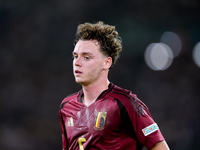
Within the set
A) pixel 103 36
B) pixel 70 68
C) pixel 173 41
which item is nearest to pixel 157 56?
pixel 173 41

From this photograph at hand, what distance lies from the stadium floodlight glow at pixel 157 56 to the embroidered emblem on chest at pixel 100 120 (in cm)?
666

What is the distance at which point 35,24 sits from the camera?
8.32 m

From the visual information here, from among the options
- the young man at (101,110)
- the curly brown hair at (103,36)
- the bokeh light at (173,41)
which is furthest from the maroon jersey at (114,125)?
the bokeh light at (173,41)

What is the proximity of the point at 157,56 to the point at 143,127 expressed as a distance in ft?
24.8

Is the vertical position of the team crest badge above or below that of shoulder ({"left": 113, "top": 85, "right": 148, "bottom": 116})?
below

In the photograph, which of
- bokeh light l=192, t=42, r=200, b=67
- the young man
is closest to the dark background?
bokeh light l=192, t=42, r=200, b=67

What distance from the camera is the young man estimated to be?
2.41m

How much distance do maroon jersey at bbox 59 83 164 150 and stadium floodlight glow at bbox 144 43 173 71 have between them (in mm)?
6543

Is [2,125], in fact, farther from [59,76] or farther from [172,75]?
[172,75]

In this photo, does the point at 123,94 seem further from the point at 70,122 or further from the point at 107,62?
the point at 70,122

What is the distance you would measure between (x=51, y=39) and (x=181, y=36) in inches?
181

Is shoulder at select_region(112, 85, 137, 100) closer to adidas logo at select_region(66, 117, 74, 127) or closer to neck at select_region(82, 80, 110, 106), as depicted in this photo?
neck at select_region(82, 80, 110, 106)

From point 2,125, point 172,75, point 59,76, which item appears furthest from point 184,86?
point 2,125

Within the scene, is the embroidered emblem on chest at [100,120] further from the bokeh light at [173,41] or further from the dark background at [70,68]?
the bokeh light at [173,41]
